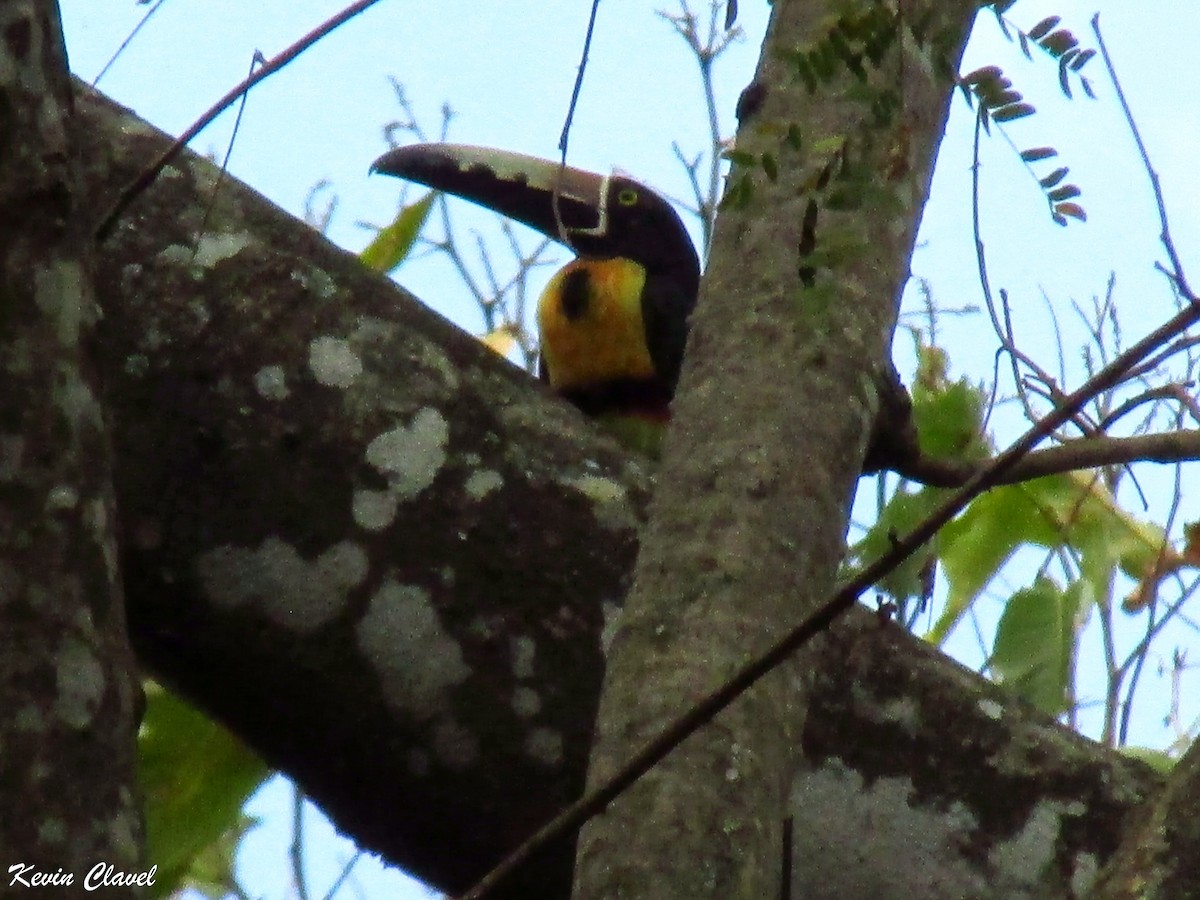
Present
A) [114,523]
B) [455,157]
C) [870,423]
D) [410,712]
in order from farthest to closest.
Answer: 1. [455,157]
2. [410,712]
3. [870,423]
4. [114,523]

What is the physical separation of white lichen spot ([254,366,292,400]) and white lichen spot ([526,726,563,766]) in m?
0.42

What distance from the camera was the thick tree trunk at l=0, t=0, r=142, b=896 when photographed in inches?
37.5

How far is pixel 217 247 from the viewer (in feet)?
6.47

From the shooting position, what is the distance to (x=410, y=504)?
1.84 meters

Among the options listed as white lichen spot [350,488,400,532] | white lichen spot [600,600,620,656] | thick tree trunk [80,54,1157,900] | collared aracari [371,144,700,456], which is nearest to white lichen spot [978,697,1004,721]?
thick tree trunk [80,54,1157,900]

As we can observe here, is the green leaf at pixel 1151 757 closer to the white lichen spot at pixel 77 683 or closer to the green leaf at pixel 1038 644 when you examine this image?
the green leaf at pixel 1038 644

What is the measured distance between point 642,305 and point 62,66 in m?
2.32

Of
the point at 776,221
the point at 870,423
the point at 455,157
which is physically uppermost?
the point at 455,157

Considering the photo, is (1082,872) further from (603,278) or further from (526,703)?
(603,278)

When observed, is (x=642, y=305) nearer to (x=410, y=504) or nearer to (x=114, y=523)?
(x=410, y=504)

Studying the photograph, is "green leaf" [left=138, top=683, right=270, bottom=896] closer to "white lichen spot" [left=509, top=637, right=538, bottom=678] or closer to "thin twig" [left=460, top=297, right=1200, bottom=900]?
"white lichen spot" [left=509, top=637, right=538, bottom=678]

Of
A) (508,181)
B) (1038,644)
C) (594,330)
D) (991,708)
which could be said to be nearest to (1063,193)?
(991,708)

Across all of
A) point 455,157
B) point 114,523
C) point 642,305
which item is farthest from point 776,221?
point 455,157

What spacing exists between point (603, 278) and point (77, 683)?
2593 millimetres
